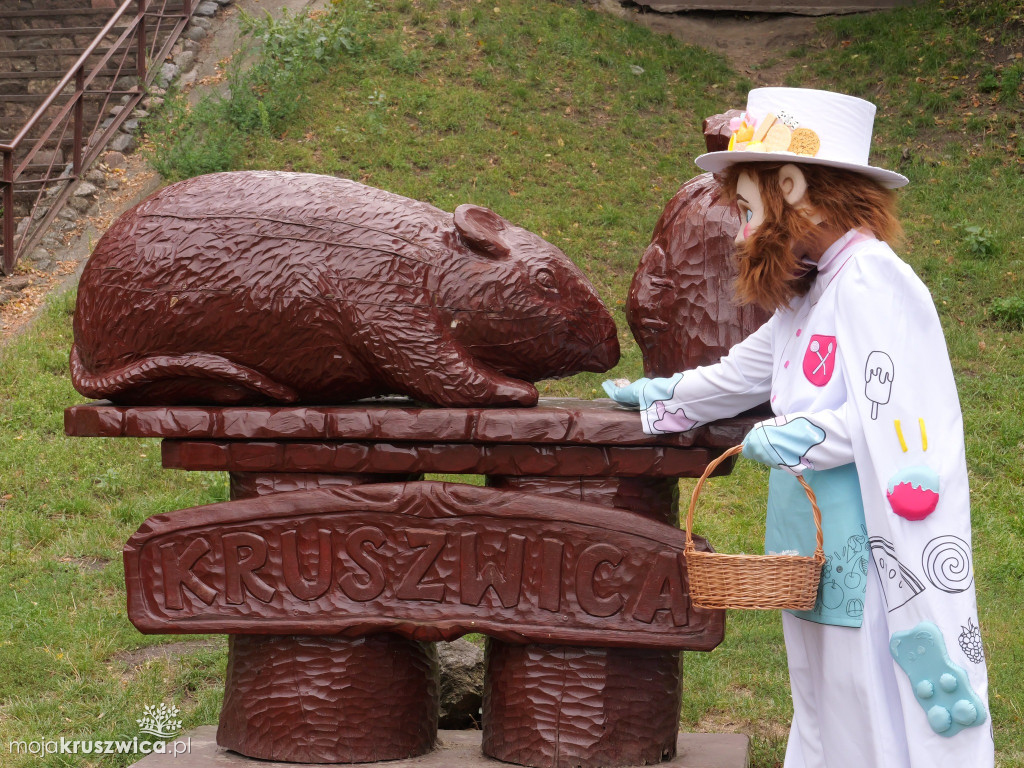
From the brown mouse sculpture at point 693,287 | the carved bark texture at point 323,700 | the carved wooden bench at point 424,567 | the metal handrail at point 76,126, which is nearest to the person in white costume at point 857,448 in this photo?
the brown mouse sculpture at point 693,287

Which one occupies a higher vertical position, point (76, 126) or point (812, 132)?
point (76, 126)

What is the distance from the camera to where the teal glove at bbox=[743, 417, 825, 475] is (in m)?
2.36

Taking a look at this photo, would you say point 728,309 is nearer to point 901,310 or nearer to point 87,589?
point 901,310

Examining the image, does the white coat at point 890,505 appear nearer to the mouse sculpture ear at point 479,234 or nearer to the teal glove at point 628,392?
the teal glove at point 628,392

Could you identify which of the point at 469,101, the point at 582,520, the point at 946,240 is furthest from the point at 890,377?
the point at 469,101

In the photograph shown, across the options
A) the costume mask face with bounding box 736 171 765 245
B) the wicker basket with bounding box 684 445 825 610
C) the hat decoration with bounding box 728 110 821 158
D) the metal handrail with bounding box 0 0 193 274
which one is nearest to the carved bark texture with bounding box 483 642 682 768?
the wicker basket with bounding box 684 445 825 610

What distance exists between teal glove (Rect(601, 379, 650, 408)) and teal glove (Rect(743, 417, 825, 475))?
25.0 inches

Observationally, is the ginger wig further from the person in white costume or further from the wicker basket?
the wicker basket

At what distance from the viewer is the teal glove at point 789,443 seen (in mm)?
2357

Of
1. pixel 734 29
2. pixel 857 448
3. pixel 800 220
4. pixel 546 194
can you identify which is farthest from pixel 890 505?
pixel 734 29

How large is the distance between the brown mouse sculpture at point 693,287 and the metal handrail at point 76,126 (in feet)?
18.9

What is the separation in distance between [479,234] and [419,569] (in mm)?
962

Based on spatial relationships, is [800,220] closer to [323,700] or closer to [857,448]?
[857,448]

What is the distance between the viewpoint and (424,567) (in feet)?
9.96
